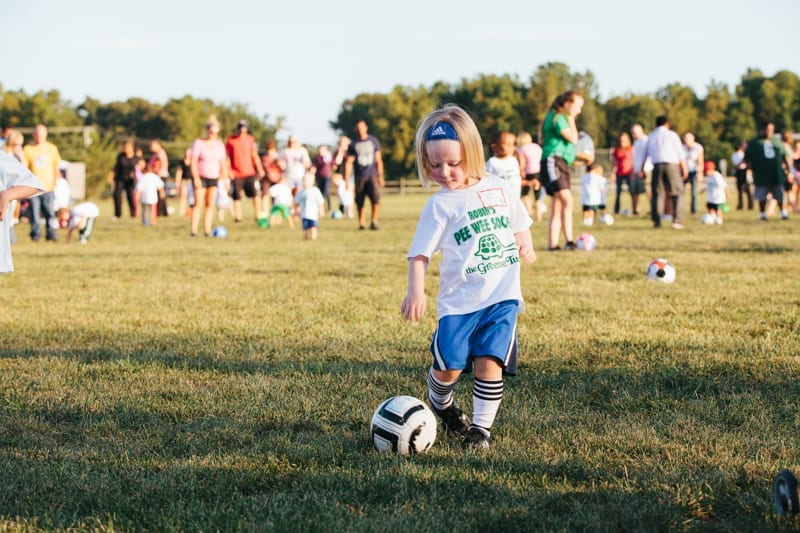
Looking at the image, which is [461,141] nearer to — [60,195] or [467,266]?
[467,266]

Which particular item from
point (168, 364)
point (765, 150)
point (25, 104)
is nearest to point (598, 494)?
point (168, 364)

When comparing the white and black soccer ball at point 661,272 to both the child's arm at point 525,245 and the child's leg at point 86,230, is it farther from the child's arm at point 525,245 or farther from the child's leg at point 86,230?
the child's leg at point 86,230

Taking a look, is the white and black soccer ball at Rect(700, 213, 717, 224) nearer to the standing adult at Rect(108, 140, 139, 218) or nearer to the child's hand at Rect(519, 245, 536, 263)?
the standing adult at Rect(108, 140, 139, 218)

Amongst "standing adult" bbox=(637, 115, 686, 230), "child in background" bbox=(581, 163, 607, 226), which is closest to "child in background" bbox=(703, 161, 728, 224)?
"child in background" bbox=(581, 163, 607, 226)

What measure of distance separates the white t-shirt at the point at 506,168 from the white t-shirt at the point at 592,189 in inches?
212

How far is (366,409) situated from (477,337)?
34.3 inches

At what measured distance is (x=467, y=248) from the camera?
4207mm

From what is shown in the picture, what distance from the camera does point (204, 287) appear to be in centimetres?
990

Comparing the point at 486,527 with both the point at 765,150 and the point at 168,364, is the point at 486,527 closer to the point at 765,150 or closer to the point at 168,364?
the point at 168,364

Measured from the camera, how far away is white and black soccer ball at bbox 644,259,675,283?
9.43 m

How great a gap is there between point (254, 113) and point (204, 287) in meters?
102

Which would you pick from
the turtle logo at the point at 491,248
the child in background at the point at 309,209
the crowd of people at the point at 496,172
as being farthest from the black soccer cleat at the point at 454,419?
the child in background at the point at 309,209

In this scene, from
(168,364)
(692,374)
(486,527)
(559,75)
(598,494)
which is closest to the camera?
(486,527)

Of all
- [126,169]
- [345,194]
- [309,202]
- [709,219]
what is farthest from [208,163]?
[709,219]
